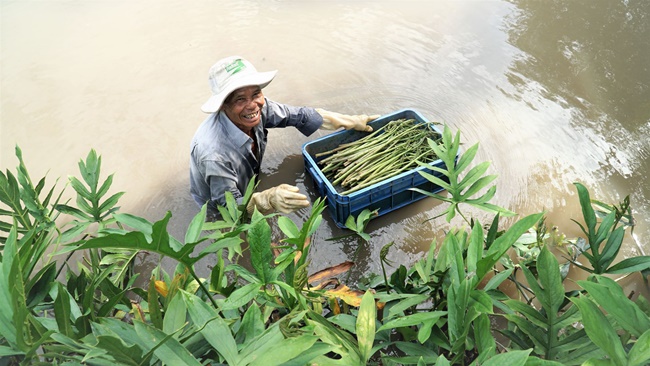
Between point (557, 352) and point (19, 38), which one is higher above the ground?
point (557, 352)

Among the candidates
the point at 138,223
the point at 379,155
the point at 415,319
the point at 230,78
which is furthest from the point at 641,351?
the point at 230,78

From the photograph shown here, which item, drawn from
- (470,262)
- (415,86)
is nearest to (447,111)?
(415,86)

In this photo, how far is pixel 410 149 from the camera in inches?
109

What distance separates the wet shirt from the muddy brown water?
31 cm

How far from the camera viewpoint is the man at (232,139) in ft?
8.13

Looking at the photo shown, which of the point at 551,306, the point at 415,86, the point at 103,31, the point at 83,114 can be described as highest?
the point at 551,306

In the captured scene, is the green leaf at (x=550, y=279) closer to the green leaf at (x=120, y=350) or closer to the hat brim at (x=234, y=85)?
the green leaf at (x=120, y=350)

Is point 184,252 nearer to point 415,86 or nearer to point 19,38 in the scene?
point 415,86

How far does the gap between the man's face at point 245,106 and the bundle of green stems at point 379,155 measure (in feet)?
1.50

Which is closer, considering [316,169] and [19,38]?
[316,169]

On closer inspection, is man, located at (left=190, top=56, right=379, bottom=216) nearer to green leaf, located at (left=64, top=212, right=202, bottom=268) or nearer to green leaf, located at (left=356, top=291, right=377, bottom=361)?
green leaf, located at (left=356, top=291, right=377, bottom=361)

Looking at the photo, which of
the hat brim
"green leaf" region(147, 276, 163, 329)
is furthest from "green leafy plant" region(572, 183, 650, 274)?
the hat brim

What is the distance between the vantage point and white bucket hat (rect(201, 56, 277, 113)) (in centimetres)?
243

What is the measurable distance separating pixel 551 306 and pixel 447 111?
2.17 meters
